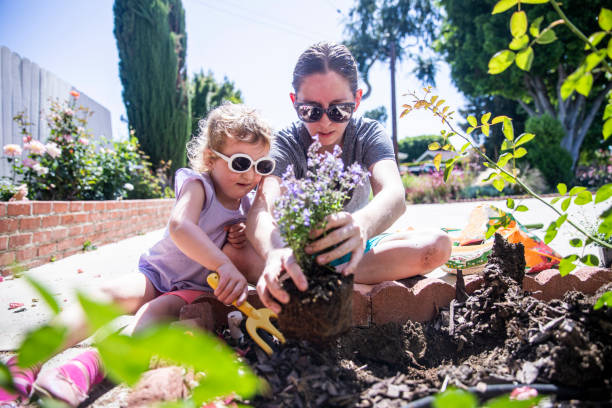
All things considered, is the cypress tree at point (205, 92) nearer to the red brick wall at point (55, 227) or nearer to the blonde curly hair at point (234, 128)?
the red brick wall at point (55, 227)

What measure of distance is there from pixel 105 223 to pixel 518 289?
4.71 metres

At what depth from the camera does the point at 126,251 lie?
409cm

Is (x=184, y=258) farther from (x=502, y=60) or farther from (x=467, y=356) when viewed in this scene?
(x=502, y=60)

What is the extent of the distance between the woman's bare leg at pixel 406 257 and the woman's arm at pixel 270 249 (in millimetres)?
656

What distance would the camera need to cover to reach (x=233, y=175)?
203 cm

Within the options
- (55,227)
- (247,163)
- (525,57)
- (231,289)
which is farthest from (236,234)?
(55,227)

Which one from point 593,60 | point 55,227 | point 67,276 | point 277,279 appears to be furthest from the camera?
point 55,227

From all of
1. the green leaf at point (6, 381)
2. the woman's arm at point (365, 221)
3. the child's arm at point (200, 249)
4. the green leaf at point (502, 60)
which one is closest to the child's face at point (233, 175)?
the child's arm at point (200, 249)

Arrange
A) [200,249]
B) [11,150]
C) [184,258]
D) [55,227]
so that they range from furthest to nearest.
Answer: [11,150] → [55,227] → [184,258] → [200,249]

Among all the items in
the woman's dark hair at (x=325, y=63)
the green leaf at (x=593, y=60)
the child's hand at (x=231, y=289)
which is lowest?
the child's hand at (x=231, y=289)

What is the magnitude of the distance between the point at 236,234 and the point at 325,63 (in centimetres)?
111

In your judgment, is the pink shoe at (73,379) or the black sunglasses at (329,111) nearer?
the pink shoe at (73,379)

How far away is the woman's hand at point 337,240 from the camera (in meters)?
1.13

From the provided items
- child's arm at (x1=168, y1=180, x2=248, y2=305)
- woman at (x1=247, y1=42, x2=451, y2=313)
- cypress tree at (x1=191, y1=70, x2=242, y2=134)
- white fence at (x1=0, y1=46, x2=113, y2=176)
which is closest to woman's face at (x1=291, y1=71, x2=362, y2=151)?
woman at (x1=247, y1=42, x2=451, y2=313)
